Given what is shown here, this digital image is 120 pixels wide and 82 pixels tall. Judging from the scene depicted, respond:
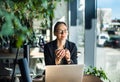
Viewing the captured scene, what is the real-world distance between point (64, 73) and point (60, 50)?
1.00 metres

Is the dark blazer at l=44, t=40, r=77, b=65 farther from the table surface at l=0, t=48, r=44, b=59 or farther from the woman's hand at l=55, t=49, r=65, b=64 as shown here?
the table surface at l=0, t=48, r=44, b=59

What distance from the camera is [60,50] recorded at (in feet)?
8.77

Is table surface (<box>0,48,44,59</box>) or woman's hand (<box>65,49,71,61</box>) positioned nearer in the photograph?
woman's hand (<box>65,49,71,61</box>)

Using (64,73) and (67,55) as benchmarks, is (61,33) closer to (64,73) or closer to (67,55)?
(67,55)

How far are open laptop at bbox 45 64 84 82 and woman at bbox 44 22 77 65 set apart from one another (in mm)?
846

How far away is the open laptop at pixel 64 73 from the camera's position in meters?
1.65

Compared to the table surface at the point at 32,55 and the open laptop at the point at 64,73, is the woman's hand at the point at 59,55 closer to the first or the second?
the open laptop at the point at 64,73

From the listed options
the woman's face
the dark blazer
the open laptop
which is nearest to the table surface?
the dark blazer

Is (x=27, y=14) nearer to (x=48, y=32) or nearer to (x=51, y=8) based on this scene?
(x=51, y=8)

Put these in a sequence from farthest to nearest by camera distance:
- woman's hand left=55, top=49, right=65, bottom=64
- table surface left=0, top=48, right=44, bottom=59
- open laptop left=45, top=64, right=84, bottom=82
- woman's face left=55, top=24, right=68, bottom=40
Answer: table surface left=0, top=48, right=44, bottom=59, woman's face left=55, top=24, right=68, bottom=40, woman's hand left=55, top=49, right=65, bottom=64, open laptop left=45, top=64, right=84, bottom=82

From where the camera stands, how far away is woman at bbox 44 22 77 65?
8.55 feet

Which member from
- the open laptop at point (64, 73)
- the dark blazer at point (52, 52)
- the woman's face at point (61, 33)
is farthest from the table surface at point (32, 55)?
the open laptop at point (64, 73)

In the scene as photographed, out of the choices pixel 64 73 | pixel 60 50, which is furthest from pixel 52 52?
pixel 64 73

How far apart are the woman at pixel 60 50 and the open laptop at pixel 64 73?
0.85m
